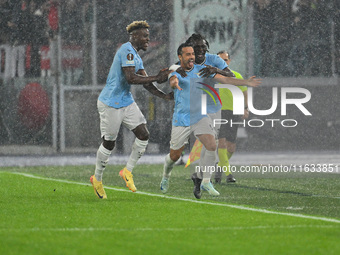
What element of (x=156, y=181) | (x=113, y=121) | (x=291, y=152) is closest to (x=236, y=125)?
(x=156, y=181)

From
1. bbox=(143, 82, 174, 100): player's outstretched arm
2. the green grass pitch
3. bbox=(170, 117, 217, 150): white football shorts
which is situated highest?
bbox=(143, 82, 174, 100): player's outstretched arm

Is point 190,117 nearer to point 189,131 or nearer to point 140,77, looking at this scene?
point 189,131

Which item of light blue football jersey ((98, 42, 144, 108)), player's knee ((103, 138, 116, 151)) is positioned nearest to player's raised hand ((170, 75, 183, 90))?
light blue football jersey ((98, 42, 144, 108))

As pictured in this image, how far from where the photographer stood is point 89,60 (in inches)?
971

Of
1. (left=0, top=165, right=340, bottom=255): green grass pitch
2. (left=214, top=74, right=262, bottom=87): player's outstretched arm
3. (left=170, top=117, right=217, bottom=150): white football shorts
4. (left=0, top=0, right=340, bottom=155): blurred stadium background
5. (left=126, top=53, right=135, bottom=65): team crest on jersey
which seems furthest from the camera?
(left=0, top=0, right=340, bottom=155): blurred stadium background

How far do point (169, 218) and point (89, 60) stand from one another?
53.1ft

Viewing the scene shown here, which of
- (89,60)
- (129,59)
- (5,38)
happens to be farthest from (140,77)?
(5,38)

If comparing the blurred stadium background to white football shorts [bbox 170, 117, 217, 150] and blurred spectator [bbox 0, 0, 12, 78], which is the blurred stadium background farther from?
white football shorts [bbox 170, 117, 217, 150]

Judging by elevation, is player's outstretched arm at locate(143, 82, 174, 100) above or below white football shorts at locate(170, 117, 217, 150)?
above

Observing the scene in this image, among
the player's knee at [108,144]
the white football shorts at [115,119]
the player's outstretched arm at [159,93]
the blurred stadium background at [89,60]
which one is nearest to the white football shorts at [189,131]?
the player's outstretched arm at [159,93]

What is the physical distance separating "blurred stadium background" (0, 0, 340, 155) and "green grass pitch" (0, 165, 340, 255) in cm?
1055

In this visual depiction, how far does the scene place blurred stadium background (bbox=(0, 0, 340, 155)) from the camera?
24.4 meters

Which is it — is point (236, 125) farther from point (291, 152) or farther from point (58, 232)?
point (291, 152)

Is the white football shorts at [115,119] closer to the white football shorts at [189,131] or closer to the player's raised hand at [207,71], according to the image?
the white football shorts at [189,131]
